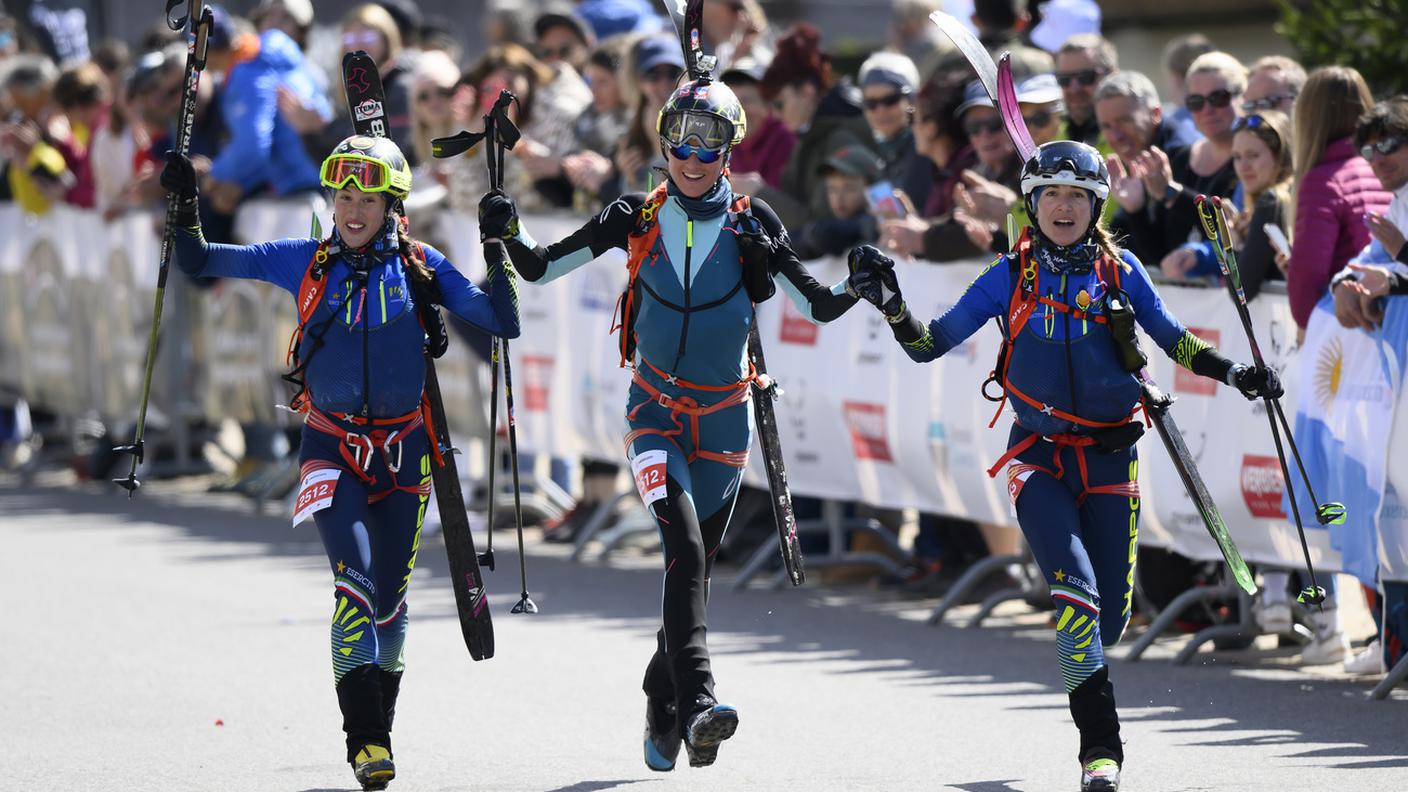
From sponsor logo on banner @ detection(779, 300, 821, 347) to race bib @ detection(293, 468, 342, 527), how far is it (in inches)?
182

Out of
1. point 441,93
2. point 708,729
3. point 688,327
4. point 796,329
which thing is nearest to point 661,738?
point 708,729

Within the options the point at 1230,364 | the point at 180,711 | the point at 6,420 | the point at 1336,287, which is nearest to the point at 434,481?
the point at 180,711

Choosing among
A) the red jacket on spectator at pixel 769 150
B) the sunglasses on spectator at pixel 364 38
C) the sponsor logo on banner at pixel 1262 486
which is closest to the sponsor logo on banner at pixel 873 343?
the red jacket on spectator at pixel 769 150

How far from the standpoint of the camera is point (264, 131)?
1516cm

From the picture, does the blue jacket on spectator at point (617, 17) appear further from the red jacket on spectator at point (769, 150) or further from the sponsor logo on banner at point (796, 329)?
the sponsor logo on banner at point (796, 329)

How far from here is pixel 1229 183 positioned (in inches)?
407

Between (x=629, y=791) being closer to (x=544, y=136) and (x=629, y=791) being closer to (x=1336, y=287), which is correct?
(x=1336, y=287)

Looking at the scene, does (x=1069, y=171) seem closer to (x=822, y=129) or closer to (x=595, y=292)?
(x=822, y=129)

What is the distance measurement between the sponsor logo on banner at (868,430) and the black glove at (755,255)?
3787 mm

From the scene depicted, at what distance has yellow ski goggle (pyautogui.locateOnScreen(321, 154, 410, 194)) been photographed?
751cm

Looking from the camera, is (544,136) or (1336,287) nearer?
(1336,287)

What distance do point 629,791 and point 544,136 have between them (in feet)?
23.4

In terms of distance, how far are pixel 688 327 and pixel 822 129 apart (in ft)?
14.9

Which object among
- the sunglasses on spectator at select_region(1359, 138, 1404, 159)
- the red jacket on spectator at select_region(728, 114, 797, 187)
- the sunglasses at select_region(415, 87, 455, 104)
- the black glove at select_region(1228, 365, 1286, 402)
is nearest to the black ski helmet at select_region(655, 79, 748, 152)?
the black glove at select_region(1228, 365, 1286, 402)
